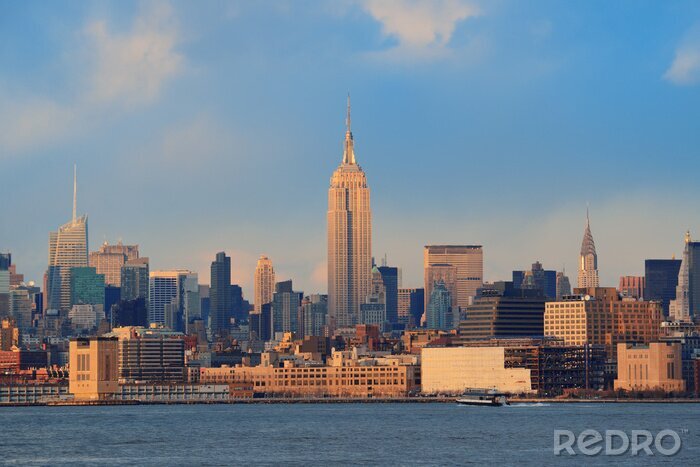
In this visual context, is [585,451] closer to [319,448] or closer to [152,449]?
[319,448]

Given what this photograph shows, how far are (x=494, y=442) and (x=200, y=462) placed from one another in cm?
3211

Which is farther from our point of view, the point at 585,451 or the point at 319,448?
the point at 319,448

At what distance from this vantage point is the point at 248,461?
553 feet

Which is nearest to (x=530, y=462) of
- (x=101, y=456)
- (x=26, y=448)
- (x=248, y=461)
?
(x=248, y=461)

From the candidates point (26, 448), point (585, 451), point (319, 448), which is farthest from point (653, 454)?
point (26, 448)

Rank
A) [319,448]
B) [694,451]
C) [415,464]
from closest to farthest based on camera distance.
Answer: [415,464]
[694,451]
[319,448]

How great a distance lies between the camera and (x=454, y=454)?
17325cm

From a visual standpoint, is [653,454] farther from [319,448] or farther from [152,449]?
[152,449]

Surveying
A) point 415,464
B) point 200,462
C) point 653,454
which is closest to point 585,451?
point 653,454

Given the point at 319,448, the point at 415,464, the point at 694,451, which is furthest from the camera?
the point at 319,448

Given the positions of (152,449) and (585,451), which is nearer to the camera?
(585,451)

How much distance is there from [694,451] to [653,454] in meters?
6.62

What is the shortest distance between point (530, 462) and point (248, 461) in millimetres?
22223

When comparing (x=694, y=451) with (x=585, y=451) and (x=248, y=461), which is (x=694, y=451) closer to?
(x=585, y=451)
